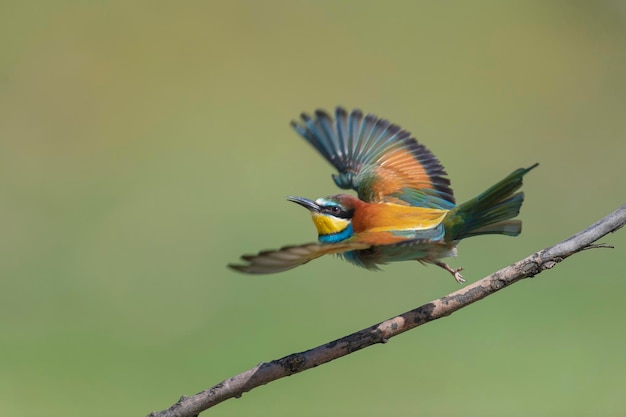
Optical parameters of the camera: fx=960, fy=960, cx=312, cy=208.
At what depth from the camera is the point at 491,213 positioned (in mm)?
1572

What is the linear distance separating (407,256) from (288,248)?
14.8 inches

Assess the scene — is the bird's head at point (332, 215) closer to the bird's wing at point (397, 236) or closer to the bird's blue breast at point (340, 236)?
the bird's blue breast at point (340, 236)

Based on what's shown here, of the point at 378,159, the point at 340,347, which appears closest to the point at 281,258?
the point at 340,347

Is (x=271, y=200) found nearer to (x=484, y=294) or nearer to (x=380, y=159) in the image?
(x=380, y=159)

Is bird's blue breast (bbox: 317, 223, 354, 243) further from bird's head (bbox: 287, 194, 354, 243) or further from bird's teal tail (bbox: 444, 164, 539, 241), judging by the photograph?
bird's teal tail (bbox: 444, 164, 539, 241)

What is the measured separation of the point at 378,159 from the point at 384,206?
12.0 inches

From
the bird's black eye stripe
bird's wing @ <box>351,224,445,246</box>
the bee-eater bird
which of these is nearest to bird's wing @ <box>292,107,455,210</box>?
the bee-eater bird

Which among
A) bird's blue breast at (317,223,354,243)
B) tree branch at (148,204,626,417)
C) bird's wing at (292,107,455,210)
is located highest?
bird's wing at (292,107,455,210)

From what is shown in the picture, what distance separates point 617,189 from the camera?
4.86 m

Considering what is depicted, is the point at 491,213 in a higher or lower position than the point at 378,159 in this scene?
lower

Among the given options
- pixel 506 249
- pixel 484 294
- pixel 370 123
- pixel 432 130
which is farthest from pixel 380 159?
pixel 432 130

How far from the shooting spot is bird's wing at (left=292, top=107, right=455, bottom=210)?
1947mm

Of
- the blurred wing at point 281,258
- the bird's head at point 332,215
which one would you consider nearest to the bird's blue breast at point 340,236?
the bird's head at point 332,215

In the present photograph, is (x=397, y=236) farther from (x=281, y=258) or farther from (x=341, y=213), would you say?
(x=281, y=258)
